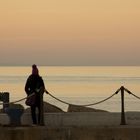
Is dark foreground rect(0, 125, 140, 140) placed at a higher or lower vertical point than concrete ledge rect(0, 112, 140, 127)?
lower

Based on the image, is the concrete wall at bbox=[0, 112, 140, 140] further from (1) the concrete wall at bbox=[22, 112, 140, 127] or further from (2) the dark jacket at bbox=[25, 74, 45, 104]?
(2) the dark jacket at bbox=[25, 74, 45, 104]

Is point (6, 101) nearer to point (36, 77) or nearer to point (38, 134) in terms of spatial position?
point (36, 77)

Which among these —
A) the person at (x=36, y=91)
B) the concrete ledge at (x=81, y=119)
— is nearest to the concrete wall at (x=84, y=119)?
the concrete ledge at (x=81, y=119)

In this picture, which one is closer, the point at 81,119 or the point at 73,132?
the point at 73,132

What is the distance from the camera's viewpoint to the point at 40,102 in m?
17.6

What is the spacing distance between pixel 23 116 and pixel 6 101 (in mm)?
2035

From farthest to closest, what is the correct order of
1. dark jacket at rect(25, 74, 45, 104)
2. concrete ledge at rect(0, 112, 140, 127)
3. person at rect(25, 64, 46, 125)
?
concrete ledge at rect(0, 112, 140, 127)
dark jacket at rect(25, 74, 45, 104)
person at rect(25, 64, 46, 125)

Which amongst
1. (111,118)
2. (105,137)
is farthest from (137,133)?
(111,118)

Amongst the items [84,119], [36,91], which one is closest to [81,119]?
[84,119]

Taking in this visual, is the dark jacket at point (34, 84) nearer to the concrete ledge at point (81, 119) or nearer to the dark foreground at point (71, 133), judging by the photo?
the concrete ledge at point (81, 119)

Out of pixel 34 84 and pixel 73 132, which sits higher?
pixel 34 84

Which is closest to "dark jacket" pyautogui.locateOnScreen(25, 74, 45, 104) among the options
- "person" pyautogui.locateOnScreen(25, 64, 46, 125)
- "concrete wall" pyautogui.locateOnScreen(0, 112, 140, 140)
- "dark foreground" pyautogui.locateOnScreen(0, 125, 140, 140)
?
"person" pyautogui.locateOnScreen(25, 64, 46, 125)

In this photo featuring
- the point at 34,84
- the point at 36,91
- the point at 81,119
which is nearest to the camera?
the point at 36,91

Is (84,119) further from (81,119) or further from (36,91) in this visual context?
(36,91)
